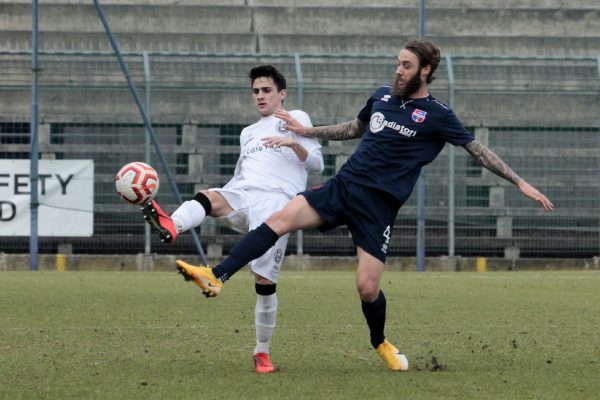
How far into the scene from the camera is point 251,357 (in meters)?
8.41

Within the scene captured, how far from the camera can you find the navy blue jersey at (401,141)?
25.7 ft

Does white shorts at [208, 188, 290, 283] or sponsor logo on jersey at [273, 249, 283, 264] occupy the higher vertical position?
white shorts at [208, 188, 290, 283]

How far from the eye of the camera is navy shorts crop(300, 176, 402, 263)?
7.76 meters

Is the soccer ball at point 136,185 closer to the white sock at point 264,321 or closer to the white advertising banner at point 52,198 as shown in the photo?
the white sock at point 264,321

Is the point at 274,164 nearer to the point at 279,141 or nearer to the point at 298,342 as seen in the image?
the point at 279,141

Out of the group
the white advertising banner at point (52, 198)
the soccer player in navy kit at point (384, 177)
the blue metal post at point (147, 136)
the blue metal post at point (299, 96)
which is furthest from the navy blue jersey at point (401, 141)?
the white advertising banner at point (52, 198)

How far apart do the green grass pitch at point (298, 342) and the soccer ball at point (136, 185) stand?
977 millimetres

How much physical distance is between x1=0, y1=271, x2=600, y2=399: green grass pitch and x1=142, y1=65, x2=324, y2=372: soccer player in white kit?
509mm

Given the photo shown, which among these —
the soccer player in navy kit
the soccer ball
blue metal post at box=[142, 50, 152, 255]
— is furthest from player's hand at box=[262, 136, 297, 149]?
blue metal post at box=[142, 50, 152, 255]

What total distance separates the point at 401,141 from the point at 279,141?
0.75m

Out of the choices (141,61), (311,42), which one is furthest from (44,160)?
(311,42)

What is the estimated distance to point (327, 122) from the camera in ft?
69.4

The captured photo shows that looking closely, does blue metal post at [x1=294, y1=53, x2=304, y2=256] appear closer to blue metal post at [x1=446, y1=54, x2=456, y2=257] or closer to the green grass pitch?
blue metal post at [x1=446, y1=54, x2=456, y2=257]

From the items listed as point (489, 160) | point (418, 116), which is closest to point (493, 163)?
point (489, 160)
